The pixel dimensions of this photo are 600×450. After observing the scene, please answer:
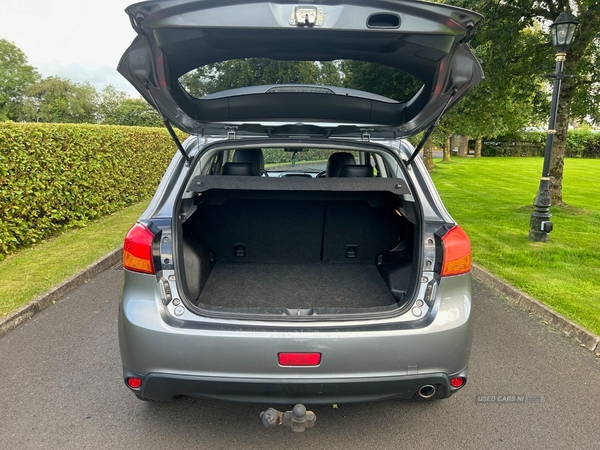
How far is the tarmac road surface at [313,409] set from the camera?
2.32 m

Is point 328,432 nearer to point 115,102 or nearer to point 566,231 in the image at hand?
point 566,231

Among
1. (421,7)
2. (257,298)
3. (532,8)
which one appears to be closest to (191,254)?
(257,298)

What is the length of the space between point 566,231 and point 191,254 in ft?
23.4

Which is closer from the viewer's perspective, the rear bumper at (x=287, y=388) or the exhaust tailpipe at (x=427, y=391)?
the rear bumper at (x=287, y=388)

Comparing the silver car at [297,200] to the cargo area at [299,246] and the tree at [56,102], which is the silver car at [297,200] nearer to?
the cargo area at [299,246]

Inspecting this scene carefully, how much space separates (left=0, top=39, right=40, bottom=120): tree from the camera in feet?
180

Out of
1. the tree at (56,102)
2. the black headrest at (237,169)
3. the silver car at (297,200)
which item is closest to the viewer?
the silver car at (297,200)

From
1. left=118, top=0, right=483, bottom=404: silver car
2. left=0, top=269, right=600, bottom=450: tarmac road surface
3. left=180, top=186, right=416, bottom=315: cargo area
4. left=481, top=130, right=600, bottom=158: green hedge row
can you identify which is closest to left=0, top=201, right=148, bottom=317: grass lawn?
left=0, top=269, right=600, bottom=450: tarmac road surface

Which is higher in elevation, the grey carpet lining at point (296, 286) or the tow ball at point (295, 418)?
the grey carpet lining at point (296, 286)

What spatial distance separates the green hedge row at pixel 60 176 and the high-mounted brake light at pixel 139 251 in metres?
4.34

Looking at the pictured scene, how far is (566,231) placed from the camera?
285 inches

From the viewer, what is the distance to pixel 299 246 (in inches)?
134

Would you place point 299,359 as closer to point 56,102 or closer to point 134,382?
point 134,382

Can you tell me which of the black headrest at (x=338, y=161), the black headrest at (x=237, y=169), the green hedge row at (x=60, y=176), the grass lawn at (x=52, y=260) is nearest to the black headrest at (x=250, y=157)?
the black headrest at (x=237, y=169)
